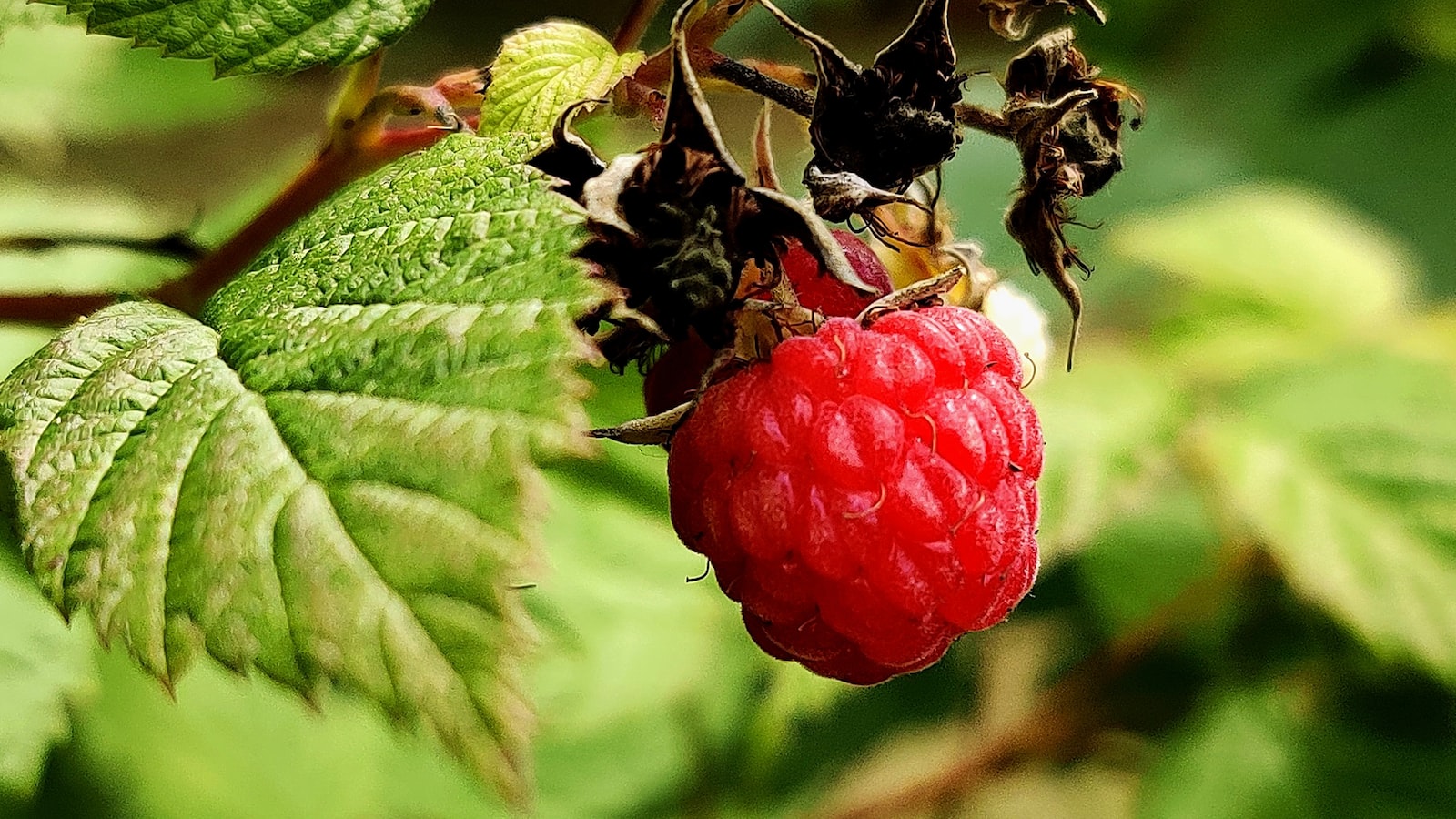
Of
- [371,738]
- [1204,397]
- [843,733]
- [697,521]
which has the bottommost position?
[843,733]

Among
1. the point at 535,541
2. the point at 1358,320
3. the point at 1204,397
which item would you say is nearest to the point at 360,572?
the point at 535,541

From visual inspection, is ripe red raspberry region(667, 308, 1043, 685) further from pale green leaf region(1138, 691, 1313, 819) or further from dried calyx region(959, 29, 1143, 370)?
pale green leaf region(1138, 691, 1313, 819)

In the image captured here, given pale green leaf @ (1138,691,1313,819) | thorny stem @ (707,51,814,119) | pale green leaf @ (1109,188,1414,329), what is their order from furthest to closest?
1. pale green leaf @ (1109,188,1414,329)
2. pale green leaf @ (1138,691,1313,819)
3. thorny stem @ (707,51,814,119)

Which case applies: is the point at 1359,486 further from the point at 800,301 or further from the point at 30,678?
the point at 30,678

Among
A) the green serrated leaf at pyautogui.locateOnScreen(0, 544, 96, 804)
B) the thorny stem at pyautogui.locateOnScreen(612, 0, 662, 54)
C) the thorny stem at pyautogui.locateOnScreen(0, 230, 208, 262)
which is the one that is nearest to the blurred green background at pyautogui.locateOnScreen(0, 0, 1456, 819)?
the green serrated leaf at pyautogui.locateOnScreen(0, 544, 96, 804)

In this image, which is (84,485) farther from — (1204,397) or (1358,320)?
(1358,320)
